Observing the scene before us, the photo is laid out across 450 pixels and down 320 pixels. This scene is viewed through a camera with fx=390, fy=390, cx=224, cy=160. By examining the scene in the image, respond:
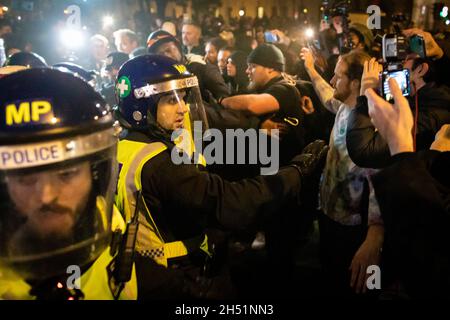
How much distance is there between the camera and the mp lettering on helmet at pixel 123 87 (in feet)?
8.20

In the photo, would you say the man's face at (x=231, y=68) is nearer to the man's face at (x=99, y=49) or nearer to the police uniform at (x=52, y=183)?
the man's face at (x=99, y=49)

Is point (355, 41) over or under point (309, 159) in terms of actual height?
over

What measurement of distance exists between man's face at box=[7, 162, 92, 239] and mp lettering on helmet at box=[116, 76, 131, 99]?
4.08 ft

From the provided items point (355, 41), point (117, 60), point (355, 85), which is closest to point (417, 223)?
point (355, 85)

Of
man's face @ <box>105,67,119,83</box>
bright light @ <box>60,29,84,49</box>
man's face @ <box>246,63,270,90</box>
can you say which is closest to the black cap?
man's face @ <box>105,67,119,83</box>

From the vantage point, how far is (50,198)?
1308 millimetres

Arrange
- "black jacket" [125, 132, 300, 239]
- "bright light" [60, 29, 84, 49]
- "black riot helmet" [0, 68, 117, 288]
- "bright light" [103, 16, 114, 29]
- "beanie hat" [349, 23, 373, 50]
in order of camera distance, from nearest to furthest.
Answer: "black riot helmet" [0, 68, 117, 288], "black jacket" [125, 132, 300, 239], "beanie hat" [349, 23, 373, 50], "bright light" [60, 29, 84, 49], "bright light" [103, 16, 114, 29]

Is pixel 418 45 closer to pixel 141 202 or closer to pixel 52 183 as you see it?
pixel 141 202

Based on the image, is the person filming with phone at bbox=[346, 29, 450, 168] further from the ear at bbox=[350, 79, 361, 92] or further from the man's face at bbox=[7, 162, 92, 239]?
the man's face at bbox=[7, 162, 92, 239]

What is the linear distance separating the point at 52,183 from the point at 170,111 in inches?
51.4

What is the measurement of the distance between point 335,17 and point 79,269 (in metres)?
5.30

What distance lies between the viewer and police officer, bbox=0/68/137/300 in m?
1.23

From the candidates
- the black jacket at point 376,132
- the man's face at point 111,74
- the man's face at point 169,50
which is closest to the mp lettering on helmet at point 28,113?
the black jacket at point 376,132
